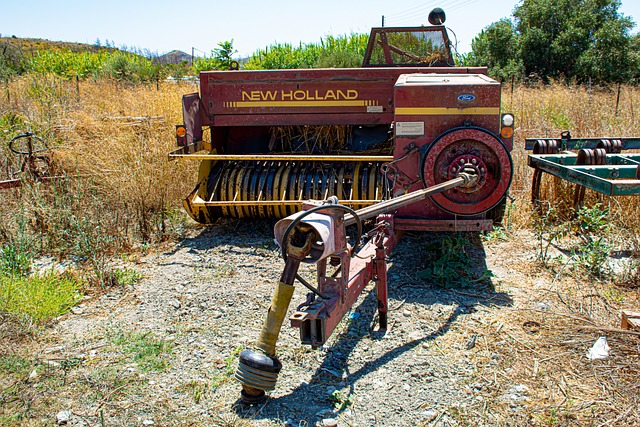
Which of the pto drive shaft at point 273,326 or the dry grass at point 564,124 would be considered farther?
the dry grass at point 564,124

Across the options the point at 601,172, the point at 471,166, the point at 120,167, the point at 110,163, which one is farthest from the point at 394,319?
the point at 110,163

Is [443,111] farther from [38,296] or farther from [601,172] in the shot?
[38,296]

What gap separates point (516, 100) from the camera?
12.6 meters

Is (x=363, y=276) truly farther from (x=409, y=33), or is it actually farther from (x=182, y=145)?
(x=409, y=33)

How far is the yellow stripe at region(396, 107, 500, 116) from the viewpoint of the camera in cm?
463

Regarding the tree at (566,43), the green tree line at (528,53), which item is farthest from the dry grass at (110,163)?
the tree at (566,43)

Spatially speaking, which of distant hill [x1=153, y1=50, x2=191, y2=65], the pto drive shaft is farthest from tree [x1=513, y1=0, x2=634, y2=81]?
the pto drive shaft

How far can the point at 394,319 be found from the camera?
4129 mm

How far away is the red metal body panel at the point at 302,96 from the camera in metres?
6.20

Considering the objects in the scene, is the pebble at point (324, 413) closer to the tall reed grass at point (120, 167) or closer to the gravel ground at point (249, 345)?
the gravel ground at point (249, 345)

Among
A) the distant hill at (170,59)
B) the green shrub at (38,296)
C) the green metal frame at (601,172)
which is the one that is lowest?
the green shrub at (38,296)

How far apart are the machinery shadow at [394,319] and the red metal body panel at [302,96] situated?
5.16 ft

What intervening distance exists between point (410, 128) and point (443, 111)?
0.98 ft

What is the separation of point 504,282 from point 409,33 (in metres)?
4.08
